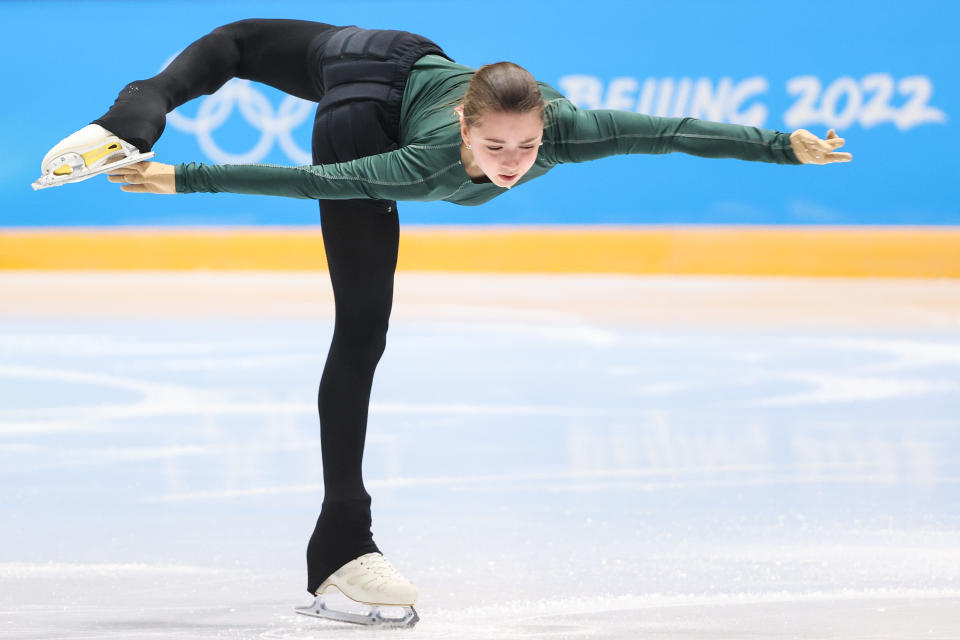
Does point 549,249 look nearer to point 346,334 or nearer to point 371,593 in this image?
point 346,334

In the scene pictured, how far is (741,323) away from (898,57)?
1.92m

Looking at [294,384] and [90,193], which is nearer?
[294,384]

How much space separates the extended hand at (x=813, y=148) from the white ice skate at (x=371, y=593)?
887 mm

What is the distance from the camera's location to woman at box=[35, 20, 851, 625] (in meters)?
1.83

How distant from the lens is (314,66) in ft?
7.41

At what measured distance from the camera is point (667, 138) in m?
1.89

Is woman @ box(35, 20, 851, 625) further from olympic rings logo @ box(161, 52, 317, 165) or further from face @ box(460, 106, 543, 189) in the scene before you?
olympic rings logo @ box(161, 52, 317, 165)

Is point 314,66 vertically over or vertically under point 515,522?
over

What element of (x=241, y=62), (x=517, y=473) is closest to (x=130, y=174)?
(x=241, y=62)

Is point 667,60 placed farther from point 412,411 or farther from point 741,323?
point 412,411

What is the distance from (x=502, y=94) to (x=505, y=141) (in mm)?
67

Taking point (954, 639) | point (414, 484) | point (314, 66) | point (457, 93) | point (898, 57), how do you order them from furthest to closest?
1. point (898, 57)
2. point (414, 484)
3. point (314, 66)
4. point (457, 93)
5. point (954, 639)

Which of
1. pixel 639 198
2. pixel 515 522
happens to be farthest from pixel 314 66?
pixel 639 198

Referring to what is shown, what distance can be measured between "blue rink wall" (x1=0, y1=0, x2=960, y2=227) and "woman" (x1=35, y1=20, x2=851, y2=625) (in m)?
4.33
